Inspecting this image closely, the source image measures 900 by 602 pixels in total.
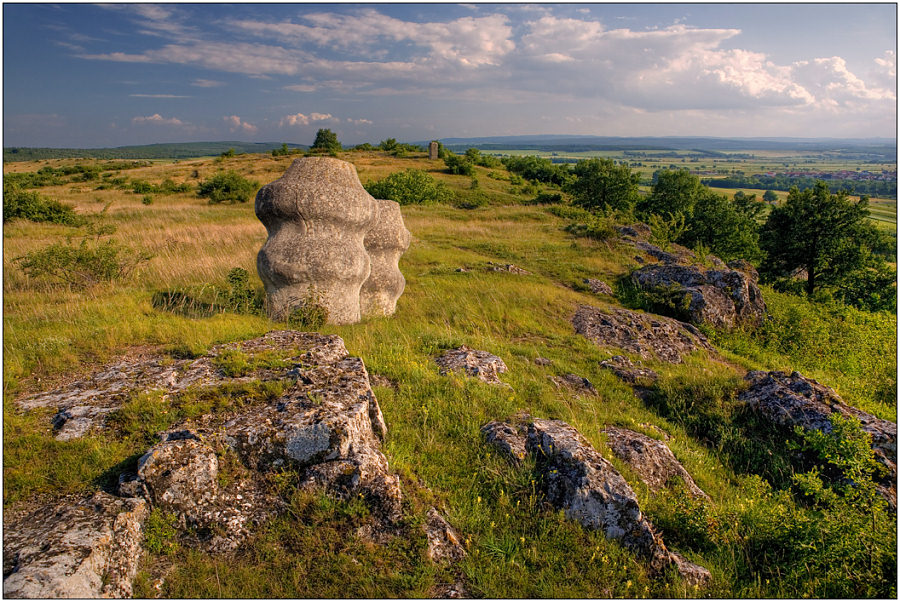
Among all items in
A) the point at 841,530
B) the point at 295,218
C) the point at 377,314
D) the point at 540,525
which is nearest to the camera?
the point at 841,530

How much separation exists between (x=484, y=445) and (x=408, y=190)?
35.0 metres

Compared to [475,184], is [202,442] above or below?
below

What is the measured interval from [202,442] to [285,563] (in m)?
1.42

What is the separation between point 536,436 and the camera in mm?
5203

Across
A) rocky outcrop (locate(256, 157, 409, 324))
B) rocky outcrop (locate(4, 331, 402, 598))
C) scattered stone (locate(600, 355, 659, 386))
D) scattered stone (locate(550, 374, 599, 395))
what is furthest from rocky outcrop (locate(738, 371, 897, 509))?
rocky outcrop (locate(256, 157, 409, 324))

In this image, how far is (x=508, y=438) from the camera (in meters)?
5.23

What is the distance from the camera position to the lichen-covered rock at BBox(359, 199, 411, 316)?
1162 centimetres

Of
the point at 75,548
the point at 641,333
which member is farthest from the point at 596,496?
the point at 641,333

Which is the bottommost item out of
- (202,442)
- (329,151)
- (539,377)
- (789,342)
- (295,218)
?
(789,342)

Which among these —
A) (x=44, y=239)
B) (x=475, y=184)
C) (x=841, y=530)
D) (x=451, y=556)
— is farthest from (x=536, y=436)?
(x=475, y=184)

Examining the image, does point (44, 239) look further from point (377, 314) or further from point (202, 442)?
point (202, 442)

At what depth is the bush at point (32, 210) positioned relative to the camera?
23016 millimetres

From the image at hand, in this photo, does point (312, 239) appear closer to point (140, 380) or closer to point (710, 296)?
point (140, 380)

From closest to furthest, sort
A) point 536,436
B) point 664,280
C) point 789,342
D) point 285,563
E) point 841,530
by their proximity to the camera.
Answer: point 285,563 → point 841,530 → point 536,436 → point 789,342 → point 664,280
